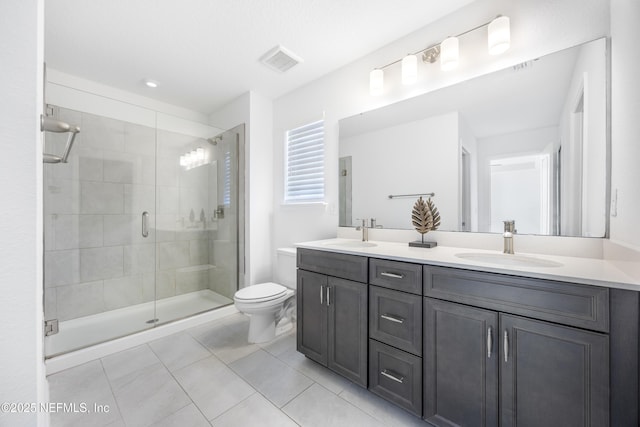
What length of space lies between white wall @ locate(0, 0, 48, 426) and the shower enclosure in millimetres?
1553

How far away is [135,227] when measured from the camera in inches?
101

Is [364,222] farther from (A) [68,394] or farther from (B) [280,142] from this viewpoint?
(A) [68,394]

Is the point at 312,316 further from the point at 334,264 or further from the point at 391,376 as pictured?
the point at 391,376

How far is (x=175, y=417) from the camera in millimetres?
1317

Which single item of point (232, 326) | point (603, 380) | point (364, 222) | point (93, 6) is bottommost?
point (232, 326)

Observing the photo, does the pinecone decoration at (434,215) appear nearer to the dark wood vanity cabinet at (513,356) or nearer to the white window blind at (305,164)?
the dark wood vanity cabinet at (513,356)

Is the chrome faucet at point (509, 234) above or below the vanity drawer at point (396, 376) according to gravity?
above

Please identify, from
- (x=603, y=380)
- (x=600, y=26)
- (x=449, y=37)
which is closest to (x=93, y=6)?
(x=449, y=37)

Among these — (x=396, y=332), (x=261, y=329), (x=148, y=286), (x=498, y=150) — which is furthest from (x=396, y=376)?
(x=148, y=286)

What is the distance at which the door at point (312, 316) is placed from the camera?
164 centimetres

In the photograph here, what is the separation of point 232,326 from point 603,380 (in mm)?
2489

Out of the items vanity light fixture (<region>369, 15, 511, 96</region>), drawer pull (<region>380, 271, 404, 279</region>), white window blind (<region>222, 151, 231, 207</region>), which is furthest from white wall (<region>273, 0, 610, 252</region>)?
drawer pull (<region>380, 271, 404, 279</region>)

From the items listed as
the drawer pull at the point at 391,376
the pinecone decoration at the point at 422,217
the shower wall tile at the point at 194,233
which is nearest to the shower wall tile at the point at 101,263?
the shower wall tile at the point at 194,233

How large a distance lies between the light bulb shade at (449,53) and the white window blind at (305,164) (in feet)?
3.78
